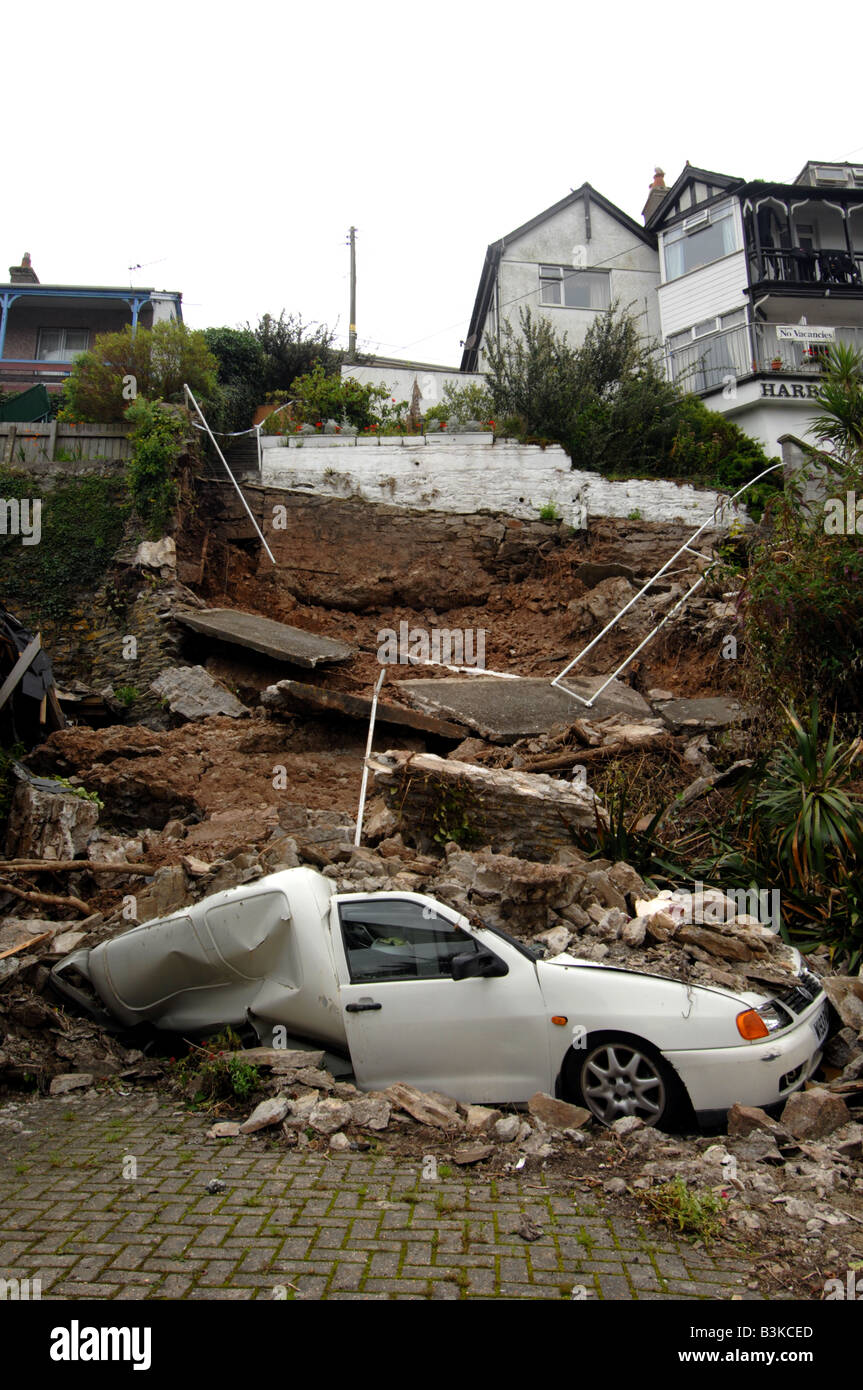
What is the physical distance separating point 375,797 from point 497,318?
20.4 metres

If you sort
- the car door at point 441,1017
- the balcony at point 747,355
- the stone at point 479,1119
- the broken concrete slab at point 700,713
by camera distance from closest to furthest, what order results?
the stone at point 479,1119, the car door at point 441,1017, the broken concrete slab at point 700,713, the balcony at point 747,355

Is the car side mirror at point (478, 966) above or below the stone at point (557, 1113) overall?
above

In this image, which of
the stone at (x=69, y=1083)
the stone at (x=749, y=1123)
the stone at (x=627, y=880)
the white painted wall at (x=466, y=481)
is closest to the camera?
the stone at (x=749, y=1123)

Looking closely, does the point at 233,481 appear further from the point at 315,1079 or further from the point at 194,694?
the point at 315,1079

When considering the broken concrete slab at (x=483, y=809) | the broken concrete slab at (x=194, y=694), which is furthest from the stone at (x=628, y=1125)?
the broken concrete slab at (x=194, y=694)

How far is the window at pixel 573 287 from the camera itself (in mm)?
26438

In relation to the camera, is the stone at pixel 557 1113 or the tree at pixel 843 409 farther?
the tree at pixel 843 409

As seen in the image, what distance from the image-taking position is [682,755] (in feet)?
34.3

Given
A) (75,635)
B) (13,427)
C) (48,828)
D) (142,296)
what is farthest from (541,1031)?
(142,296)

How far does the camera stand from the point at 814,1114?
181 inches

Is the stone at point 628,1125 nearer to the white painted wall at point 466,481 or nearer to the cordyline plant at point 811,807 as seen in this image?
the cordyline plant at point 811,807

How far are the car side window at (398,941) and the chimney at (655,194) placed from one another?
29474mm

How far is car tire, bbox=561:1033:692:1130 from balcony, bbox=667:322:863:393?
72.4 ft

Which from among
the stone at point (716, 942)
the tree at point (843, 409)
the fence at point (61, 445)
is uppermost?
the fence at point (61, 445)
